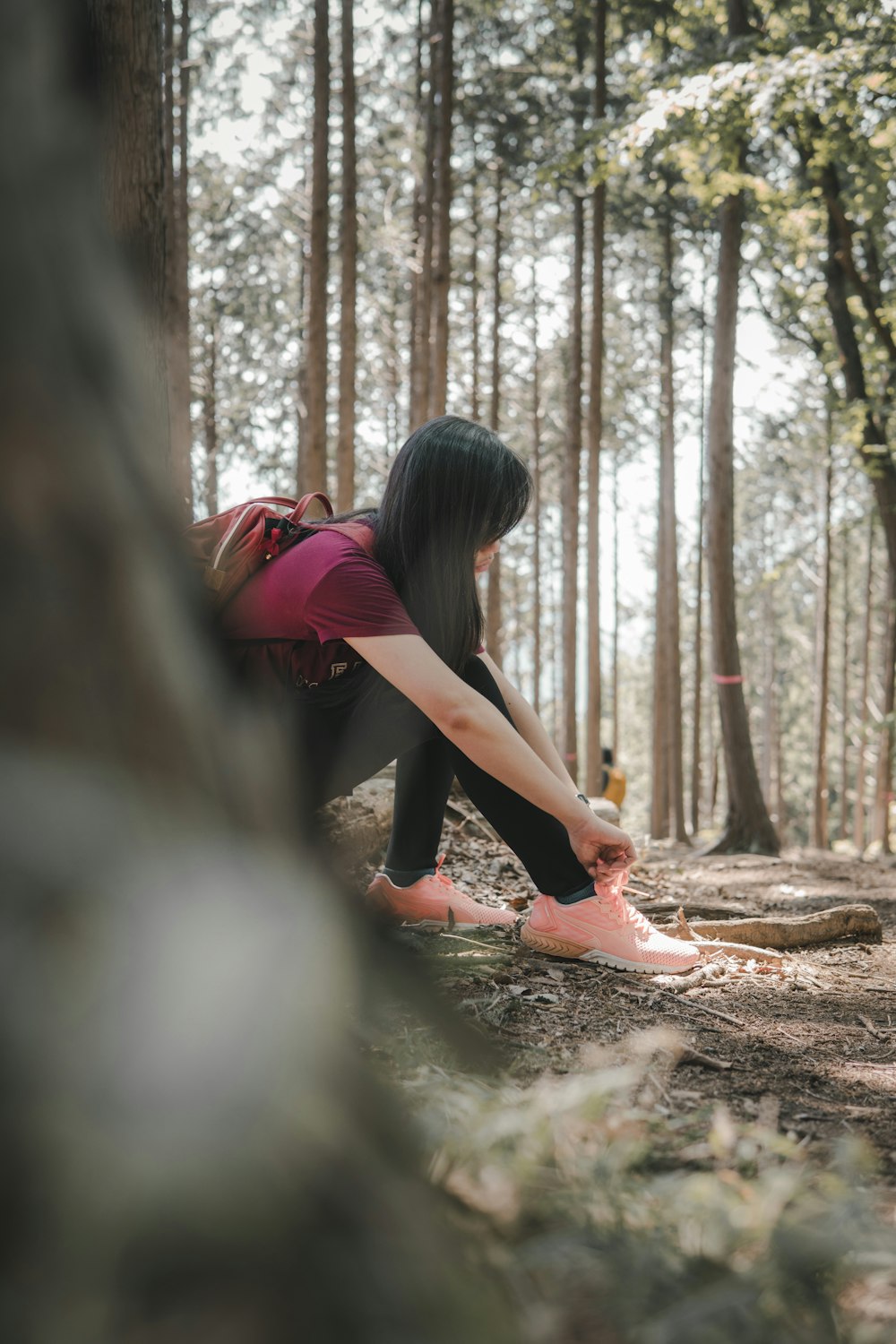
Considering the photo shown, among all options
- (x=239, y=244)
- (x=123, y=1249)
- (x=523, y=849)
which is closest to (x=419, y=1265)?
(x=123, y=1249)

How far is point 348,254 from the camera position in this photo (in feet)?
32.9

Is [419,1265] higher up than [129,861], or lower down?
lower down

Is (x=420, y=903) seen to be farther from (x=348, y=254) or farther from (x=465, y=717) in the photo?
(x=348, y=254)

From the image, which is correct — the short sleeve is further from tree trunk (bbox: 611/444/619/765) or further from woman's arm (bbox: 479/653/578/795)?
tree trunk (bbox: 611/444/619/765)

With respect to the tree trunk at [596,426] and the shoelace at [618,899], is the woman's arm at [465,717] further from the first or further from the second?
the tree trunk at [596,426]

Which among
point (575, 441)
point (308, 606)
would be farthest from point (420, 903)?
point (575, 441)

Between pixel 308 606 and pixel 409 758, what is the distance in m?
0.76

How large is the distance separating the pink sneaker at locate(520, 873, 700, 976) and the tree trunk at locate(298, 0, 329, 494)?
6981mm

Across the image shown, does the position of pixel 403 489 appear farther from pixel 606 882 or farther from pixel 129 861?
pixel 129 861

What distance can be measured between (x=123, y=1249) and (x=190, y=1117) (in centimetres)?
14

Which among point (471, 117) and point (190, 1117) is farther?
point (471, 117)

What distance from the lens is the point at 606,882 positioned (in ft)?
8.64

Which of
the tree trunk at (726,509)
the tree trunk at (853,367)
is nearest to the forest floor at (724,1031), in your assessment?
the tree trunk at (726,509)

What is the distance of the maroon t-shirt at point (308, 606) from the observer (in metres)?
2.14
